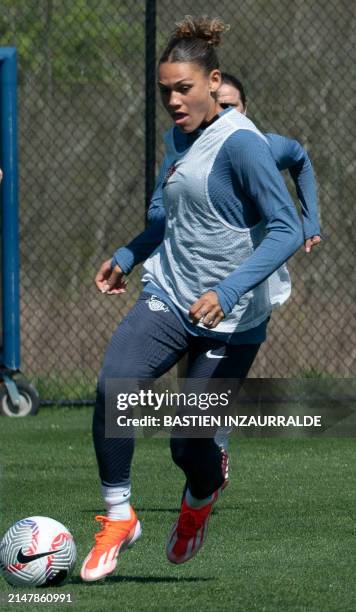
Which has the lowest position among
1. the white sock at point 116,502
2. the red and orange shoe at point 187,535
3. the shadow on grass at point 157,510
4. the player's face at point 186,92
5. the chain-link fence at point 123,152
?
the chain-link fence at point 123,152

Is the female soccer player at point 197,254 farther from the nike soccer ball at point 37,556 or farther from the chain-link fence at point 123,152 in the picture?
the chain-link fence at point 123,152

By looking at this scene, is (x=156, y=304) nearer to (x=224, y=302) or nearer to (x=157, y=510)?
(x=224, y=302)

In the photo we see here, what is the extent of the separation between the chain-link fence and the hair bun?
6049 millimetres

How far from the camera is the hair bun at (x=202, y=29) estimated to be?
5152mm

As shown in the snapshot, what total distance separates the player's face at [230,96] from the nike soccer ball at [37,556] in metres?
2.69

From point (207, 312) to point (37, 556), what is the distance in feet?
3.48

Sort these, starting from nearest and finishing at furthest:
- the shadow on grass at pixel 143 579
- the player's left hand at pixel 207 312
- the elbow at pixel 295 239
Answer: the player's left hand at pixel 207 312 < the elbow at pixel 295 239 < the shadow on grass at pixel 143 579

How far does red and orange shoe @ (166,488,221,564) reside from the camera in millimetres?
5324

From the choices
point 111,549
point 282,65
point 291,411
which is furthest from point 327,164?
point 111,549

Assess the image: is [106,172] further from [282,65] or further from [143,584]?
[143,584]

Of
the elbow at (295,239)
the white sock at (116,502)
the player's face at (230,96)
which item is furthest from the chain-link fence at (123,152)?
the white sock at (116,502)

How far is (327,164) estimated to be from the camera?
43.9 ft

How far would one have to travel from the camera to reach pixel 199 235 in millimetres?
5023

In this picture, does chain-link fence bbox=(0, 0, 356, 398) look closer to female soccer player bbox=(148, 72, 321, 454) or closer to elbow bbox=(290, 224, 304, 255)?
female soccer player bbox=(148, 72, 321, 454)
